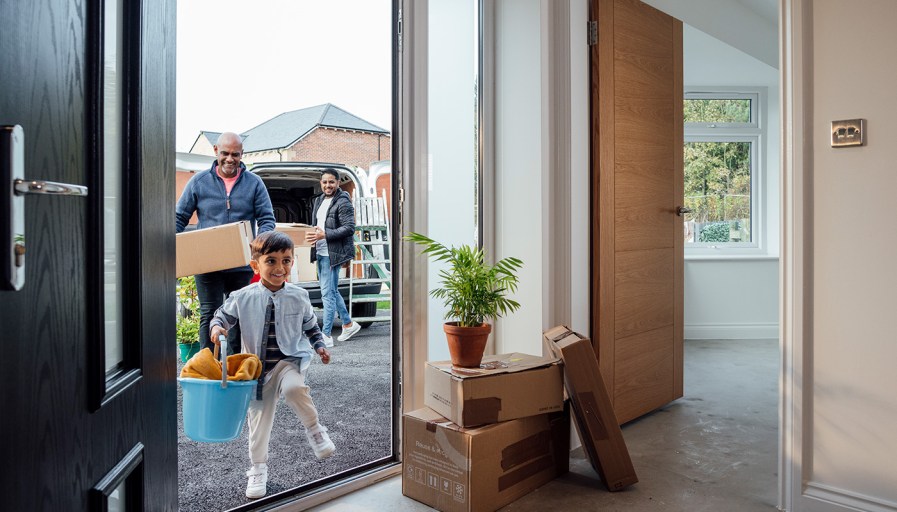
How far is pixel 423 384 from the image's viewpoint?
8.06 ft

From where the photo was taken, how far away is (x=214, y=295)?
2359mm

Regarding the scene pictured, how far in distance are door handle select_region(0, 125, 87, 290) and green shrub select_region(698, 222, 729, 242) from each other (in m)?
5.90

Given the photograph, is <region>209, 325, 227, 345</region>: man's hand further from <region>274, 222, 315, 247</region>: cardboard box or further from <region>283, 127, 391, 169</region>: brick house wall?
<region>283, 127, 391, 169</region>: brick house wall

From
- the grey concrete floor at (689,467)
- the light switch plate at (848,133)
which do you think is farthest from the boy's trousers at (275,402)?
the light switch plate at (848,133)

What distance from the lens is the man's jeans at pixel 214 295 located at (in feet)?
7.67

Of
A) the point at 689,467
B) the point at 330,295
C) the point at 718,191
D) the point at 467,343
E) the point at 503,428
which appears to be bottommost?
the point at 689,467

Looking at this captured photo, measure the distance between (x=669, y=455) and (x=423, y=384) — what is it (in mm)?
1068

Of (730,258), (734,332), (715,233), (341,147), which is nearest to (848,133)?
(341,147)

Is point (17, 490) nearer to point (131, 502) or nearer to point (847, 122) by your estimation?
point (131, 502)

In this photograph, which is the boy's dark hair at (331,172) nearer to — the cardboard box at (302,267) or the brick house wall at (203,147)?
the cardboard box at (302,267)

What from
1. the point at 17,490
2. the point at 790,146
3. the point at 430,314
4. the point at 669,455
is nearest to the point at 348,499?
the point at 430,314

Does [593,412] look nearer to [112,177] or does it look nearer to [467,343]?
[467,343]

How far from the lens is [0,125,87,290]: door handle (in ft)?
1.95

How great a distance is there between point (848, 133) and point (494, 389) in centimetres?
133
